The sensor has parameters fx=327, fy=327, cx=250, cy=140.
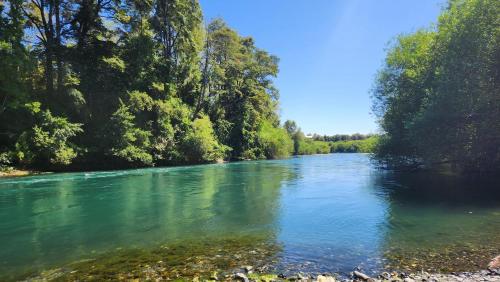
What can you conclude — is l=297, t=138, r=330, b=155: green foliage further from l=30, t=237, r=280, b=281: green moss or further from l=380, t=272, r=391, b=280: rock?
l=380, t=272, r=391, b=280: rock

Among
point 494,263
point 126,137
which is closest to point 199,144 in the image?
point 126,137

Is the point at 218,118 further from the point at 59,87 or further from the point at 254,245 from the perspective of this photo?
the point at 254,245

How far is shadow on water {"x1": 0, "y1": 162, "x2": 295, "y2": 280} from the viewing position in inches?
336

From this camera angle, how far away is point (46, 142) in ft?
104

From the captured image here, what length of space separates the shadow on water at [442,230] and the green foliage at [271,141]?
54955mm

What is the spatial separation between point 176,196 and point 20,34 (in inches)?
964

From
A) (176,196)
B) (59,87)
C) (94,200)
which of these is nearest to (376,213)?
(176,196)

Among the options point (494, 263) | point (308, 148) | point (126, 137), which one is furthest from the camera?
point (308, 148)

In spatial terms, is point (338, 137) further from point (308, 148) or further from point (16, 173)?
point (16, 173)

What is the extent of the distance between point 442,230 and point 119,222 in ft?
36.1

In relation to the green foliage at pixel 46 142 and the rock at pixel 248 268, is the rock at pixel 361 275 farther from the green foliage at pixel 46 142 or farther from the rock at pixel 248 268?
the green foliage at pixel 46 142

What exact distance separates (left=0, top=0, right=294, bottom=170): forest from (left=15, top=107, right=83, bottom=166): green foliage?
0.10 m

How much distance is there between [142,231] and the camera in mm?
10734

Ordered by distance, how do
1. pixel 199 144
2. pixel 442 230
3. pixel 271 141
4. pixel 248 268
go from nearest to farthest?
pixel 248 268, pixel 442 230, pixel 199 144, pixel 271 141
